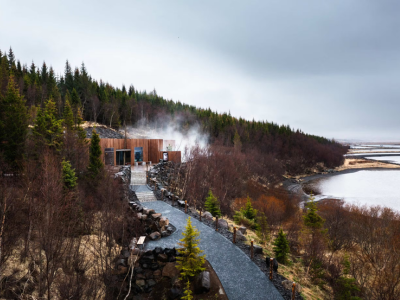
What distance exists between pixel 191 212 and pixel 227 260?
5.89 metres

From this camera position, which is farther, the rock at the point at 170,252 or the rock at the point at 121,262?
the rock at the point at 170,252

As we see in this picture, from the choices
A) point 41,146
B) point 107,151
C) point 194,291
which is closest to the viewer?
point 194,291

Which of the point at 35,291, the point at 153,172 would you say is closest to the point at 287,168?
the point at 153,172

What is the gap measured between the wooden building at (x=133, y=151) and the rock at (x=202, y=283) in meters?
22.5

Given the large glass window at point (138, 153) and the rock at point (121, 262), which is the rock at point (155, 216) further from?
the large glass window at point (138, 153)

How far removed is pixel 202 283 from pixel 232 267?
1581mm

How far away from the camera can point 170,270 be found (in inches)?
341

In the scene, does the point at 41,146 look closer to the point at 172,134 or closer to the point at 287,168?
the point at 172,134

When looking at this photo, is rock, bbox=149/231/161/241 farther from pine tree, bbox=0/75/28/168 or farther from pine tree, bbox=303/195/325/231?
pine tree, bbox=0/75/28/168

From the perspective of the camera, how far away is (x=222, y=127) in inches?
2594

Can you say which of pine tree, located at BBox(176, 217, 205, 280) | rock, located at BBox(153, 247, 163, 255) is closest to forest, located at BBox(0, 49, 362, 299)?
rock, located at BBox(153, 247, 163, 255)

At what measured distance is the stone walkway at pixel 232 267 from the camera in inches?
274

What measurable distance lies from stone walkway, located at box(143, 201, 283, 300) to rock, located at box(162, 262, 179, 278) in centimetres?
124

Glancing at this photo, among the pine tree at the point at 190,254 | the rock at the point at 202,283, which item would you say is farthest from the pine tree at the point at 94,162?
the rock at the point at 202,283
